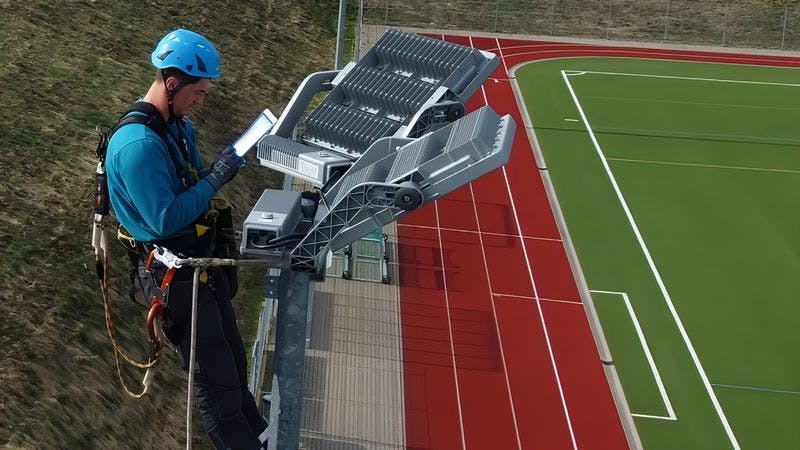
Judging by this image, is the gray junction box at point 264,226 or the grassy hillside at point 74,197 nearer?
the gray junction box at point 264,226

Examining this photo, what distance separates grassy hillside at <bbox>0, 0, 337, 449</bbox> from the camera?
39.9 ft

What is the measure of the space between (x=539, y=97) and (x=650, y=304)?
518 inches

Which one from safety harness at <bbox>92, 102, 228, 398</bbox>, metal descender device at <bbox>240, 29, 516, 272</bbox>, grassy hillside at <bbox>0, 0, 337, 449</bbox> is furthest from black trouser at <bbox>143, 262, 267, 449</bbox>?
grassy hillside at <bbox>0, 0, 337, 449</bbox>

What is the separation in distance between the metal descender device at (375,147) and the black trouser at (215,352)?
1.90 ft

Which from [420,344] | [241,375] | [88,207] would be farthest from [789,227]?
[241,375]

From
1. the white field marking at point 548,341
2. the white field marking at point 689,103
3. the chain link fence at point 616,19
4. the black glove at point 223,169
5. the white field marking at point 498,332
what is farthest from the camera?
the chain link fence at point 616,19

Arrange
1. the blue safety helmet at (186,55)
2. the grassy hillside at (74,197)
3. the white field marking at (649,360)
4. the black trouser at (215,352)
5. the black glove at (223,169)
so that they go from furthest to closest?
1. the white field marking at (649,360)
2. the grassy hillside at (74,197)
3. the black trouser at (215,352)
4. the black glove at (223,169)
5. the blue safety helmet at (186,55)

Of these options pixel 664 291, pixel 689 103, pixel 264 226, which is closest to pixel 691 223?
pixel 664 291

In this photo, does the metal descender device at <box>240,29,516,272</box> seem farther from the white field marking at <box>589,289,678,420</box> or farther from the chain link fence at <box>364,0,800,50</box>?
the chain link fence at <box>364,0,800,50</box>

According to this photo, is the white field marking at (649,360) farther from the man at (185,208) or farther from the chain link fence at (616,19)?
the chain link fence at (616,19)

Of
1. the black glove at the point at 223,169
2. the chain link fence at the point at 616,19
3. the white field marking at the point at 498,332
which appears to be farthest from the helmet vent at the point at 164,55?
the chain link fence at the point at 616,19

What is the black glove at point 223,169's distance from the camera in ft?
24.3

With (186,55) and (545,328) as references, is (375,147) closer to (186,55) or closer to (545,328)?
(186,55)

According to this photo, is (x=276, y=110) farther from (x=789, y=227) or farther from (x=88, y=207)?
(x=789, y=227)
